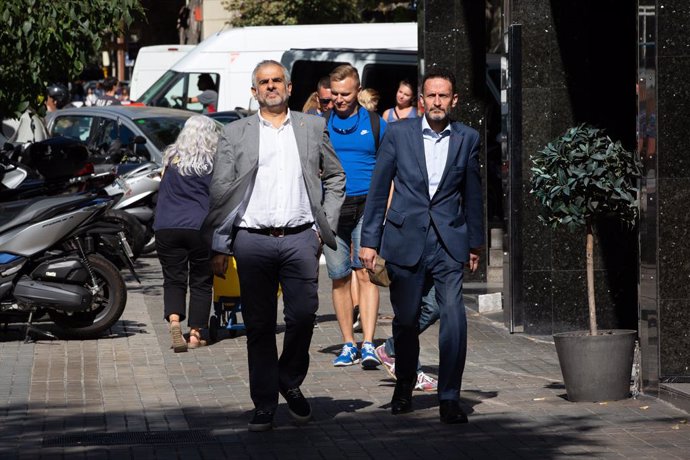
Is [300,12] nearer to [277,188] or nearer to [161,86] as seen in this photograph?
[161,86]

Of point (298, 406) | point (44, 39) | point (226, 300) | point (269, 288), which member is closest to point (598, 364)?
point (298, 406)

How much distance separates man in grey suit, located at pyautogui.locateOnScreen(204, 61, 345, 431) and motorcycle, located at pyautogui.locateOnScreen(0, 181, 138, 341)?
3.38 meters

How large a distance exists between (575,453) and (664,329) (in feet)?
5.08

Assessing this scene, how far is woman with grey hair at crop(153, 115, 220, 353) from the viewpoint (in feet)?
34.9

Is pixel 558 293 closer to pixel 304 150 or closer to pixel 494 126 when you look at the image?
pixel 304 150

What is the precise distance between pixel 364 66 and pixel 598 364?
1284 centimetres

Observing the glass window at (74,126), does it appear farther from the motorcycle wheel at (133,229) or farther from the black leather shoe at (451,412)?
the black leather shoe at (451,412)

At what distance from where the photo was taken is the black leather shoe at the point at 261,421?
24.9 feet

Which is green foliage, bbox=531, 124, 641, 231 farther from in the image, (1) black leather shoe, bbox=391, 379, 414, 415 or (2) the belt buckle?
(2) the belt buckle

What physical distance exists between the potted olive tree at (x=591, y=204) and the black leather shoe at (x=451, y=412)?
0.87 metres

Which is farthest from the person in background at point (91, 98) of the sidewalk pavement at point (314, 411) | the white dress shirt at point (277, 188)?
the white dress shirt at point (277, 188)

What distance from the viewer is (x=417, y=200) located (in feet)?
25.7

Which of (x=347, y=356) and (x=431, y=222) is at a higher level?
(x=431, y=222)

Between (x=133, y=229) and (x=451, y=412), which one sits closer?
(x=451, y=412)
